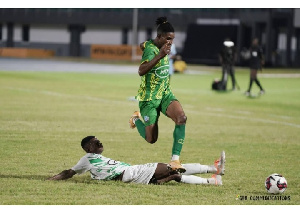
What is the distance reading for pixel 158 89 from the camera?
12297 millimetres

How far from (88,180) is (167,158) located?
359 centimetres

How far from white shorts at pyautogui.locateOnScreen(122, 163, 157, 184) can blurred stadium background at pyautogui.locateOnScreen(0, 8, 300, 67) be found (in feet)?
182

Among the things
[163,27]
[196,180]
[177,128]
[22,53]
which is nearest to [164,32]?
[163,27]

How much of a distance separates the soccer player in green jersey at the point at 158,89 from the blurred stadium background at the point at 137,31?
5462cm

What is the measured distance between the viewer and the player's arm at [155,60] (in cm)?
1169

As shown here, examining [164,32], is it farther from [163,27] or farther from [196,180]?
[196,180]

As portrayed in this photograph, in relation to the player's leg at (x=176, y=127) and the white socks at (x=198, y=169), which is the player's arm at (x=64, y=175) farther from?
the white socks at (x=198, y=169)

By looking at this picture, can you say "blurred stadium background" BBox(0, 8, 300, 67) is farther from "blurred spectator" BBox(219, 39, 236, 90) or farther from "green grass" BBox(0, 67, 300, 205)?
"green grass" BBox(0, 67, 300, 205)

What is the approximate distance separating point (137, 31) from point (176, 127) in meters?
74.8

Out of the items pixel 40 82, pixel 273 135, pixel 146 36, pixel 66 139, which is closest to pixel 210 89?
pixel 40 82

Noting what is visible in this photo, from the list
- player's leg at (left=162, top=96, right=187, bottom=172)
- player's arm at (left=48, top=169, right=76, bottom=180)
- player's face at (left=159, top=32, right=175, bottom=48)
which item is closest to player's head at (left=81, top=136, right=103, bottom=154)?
player's arm at (left=48, top=169, right=76, bottom=180)

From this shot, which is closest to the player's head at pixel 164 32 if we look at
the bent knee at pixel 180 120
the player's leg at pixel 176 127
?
the player's leg at pixel 176 127

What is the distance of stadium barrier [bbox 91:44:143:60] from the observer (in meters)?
77.1
